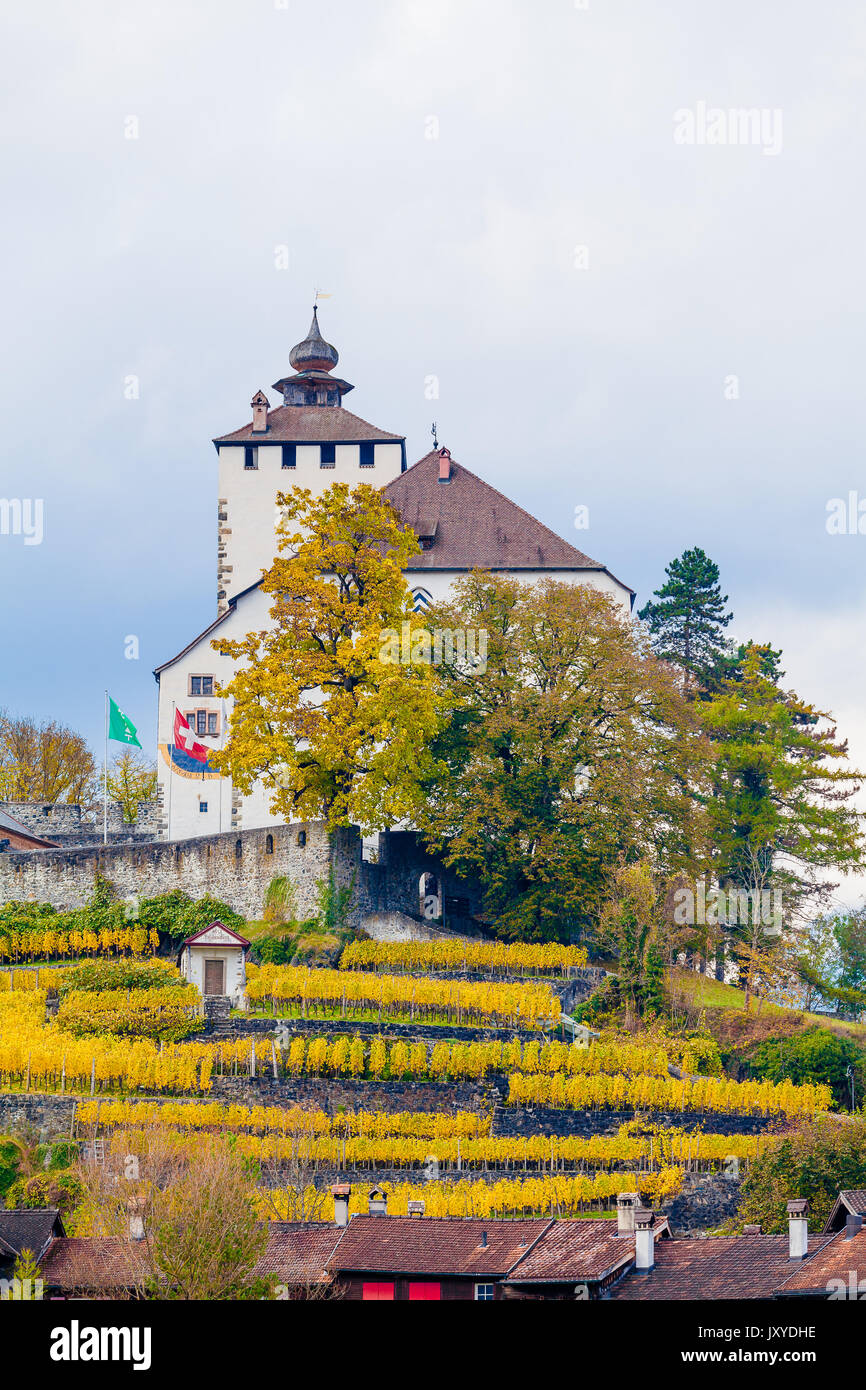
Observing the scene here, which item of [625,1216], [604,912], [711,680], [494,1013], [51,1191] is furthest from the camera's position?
[711,680]

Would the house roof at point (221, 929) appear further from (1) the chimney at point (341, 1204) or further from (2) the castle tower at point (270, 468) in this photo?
(2) the castle tower at point (270, 468)

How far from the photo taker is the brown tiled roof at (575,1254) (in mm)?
29672

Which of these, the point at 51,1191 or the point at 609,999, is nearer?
the point at 51,1191

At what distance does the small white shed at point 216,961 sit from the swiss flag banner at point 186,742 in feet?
34.7

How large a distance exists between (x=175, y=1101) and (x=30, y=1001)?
6062 mm

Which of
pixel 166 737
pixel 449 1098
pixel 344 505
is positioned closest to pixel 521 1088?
pixel 449 1098

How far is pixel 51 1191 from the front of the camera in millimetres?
37719

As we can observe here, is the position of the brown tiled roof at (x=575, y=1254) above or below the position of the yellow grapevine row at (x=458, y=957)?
below

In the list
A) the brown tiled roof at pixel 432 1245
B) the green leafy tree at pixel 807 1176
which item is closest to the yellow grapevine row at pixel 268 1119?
the green leafy tree at pixel 807 1176

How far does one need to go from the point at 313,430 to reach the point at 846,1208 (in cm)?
3953

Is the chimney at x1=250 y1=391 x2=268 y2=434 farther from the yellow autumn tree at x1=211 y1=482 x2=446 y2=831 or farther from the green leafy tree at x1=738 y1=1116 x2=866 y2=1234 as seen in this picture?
the green leafy tree at x1=738 y1=1116 x2=866 y2=1234

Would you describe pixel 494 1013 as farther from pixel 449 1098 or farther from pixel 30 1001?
pixel 30 1001

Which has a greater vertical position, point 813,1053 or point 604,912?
point 604,912

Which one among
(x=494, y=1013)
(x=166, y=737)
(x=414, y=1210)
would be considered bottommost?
(x=414, y=1210)
